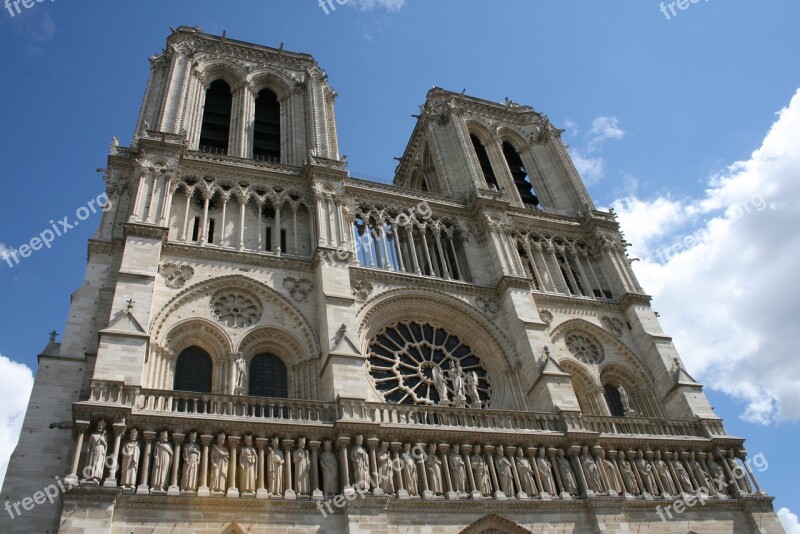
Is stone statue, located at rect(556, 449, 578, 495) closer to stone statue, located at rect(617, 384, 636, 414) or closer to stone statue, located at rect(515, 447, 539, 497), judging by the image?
stone statue, located at rect(515, 447, 539, 497)

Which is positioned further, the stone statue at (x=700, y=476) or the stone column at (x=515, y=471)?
the stone statue at (x=700, y=476)

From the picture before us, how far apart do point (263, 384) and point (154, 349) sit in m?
3.02

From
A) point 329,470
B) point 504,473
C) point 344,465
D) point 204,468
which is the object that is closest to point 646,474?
point 504,473

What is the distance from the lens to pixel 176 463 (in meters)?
13.7

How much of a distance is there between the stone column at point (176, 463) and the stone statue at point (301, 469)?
8.15 ft

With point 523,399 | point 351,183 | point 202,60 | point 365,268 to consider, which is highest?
point 202,60

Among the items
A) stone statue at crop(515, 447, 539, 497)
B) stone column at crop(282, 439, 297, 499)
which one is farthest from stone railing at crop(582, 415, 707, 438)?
stone column at crop(282, 439, 297, 499)

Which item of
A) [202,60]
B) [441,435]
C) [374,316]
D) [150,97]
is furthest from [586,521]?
[202,60]

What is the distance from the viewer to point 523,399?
19.8 meters

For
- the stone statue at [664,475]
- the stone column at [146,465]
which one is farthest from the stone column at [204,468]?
the stone statue at [664,475]

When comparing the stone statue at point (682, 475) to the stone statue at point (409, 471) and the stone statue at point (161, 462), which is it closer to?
the stone statue at point (409, 471)

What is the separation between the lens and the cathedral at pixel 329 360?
13906 millimetres

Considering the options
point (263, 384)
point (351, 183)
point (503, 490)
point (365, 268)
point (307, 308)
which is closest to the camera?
point (503, 490)

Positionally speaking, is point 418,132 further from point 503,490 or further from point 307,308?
point 503,490
